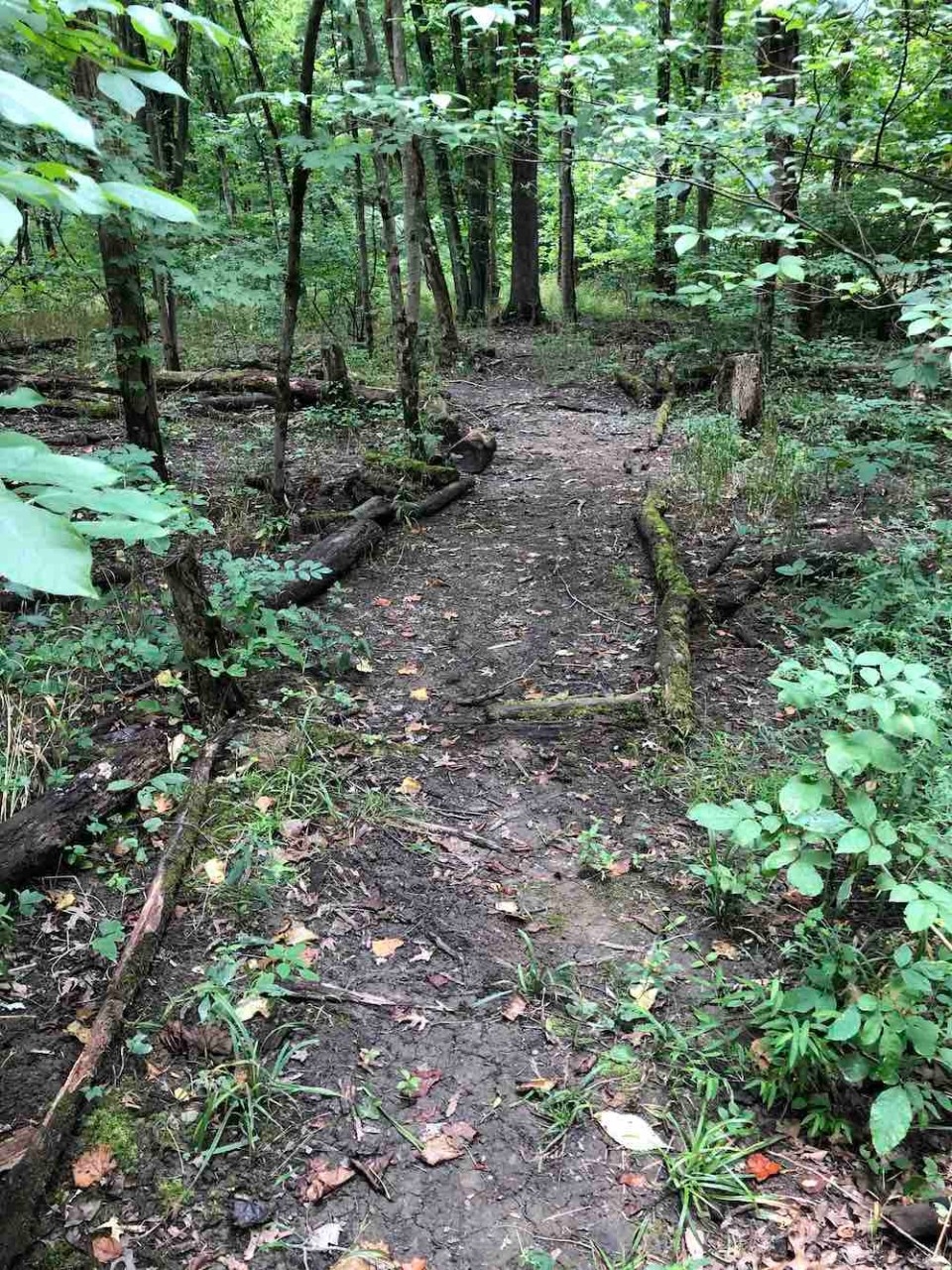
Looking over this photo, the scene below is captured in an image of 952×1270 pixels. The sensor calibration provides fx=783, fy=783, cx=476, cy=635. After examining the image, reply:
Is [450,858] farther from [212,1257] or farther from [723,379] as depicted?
[723,379]

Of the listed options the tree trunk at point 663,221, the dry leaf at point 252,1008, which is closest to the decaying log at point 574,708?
the dry leaf at point 252,1008

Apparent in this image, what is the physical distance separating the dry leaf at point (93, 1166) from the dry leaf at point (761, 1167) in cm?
185

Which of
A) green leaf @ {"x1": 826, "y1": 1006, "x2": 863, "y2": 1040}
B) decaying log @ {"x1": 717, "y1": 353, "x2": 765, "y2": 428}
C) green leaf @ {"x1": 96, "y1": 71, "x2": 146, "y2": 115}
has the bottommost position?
green leaf @ {"x1": 826, "y1": 1006, "x2": 863, "y2": 1040}

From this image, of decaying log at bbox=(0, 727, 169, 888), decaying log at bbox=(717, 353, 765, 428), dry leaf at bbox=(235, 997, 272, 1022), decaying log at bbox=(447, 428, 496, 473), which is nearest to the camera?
dry leaf at bbox=(235, 997, 272, 1022)

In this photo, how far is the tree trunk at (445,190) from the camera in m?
15.3

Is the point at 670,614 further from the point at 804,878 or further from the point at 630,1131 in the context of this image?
the point at 630,1131

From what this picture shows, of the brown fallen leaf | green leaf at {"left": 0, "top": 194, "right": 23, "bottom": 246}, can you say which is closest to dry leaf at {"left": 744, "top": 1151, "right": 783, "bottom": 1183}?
the brown fallen leaf

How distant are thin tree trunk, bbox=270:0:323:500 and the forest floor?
7.88 ft

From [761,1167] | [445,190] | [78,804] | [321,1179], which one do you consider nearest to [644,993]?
[761,1167]

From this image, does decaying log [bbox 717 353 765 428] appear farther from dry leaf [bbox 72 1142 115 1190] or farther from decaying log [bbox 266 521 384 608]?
dry leaf [bbox 72 1142 115 1190]

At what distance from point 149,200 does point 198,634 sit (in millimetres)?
3337

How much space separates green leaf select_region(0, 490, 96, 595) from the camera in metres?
0.74

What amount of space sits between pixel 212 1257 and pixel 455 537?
18.4 feet

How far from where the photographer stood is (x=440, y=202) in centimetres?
1638
